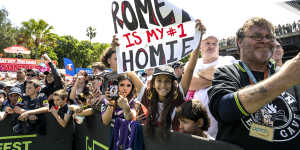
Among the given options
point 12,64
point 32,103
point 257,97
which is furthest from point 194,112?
point 12,64

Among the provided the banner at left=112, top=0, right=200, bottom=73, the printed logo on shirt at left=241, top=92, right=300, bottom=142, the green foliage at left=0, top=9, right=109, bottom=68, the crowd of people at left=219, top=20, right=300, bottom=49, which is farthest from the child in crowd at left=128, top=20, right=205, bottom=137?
the green foliage at left=0, top=9, right=109, bottom=68

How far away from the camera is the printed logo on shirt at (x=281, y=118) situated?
4.25 feet

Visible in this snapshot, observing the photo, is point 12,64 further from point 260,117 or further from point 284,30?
point 260,117

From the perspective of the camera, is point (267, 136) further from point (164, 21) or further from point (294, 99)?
point (164, 21)

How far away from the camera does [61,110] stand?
14.0 ft

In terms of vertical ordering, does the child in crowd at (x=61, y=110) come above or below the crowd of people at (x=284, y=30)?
below

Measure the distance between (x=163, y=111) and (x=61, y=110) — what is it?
265 centimetres

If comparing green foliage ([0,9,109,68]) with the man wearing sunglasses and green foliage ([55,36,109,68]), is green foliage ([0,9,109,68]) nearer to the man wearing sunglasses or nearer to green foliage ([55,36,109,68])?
green foliage ([55,36,109,68])

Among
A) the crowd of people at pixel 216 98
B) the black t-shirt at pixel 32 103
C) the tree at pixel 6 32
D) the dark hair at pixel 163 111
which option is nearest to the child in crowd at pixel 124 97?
the crowd of people at pixel 216 98

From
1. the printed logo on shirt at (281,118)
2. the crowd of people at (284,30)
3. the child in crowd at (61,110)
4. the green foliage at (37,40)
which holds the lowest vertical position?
the child in crowd at (61,110)

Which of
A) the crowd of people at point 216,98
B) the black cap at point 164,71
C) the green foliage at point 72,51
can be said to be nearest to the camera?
the crowd of people at point 216,98

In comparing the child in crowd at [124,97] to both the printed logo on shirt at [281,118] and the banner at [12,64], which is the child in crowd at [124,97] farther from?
the banner at [12,64]

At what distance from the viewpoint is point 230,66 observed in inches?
60.4

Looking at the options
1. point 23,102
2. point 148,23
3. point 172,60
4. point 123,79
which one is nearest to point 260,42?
point 172,60
